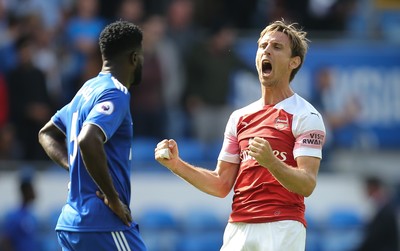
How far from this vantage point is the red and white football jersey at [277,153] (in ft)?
22.4

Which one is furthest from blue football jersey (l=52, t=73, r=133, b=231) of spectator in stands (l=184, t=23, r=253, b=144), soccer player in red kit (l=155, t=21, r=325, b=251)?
spectator in stands (l=184, t=23, r=253, b=144)

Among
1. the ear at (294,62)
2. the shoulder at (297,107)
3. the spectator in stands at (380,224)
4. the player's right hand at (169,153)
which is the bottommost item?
the spectator in stands at (380,224)

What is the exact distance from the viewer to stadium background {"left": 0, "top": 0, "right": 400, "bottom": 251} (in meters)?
14.3

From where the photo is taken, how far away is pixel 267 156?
646 centimetres

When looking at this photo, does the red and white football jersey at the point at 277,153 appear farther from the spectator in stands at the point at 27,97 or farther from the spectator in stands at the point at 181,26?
the spectator in stands at the point at 181,26

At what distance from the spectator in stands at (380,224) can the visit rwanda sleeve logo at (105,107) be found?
28.4 feet

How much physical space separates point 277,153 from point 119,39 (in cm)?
131

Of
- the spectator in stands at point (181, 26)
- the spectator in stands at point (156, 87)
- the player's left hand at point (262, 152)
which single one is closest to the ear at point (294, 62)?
the player's left hand at point (262, 152)

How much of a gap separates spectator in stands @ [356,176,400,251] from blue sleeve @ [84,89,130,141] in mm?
8547

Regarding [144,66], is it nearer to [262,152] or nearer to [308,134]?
[308,134]

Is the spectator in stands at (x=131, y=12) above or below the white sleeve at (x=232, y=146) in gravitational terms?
above

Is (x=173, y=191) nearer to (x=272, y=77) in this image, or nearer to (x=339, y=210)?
(x=339, y=210)

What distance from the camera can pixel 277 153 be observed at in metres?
6.86

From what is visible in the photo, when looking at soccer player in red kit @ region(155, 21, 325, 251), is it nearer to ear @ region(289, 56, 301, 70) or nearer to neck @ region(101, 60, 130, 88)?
ear @ region(289, 56, 301, 70)
